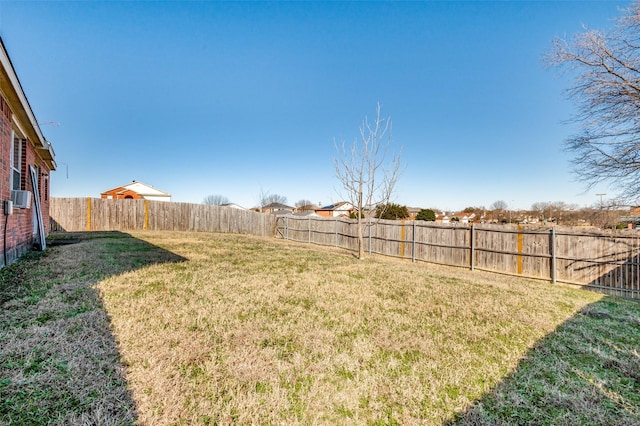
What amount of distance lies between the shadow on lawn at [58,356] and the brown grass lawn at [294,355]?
12 millimetres

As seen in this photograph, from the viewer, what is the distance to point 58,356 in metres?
2.21

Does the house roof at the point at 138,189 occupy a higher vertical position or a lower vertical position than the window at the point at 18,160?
higher

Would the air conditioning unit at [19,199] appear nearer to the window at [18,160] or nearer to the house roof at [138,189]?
the window at [18,160]

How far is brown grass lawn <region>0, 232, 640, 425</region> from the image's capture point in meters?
1.83

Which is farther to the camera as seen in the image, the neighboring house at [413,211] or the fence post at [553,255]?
the neighboring house at [413,211]

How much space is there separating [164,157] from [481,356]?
86.8 feet

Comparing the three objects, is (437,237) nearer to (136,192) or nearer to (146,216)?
(146,216)

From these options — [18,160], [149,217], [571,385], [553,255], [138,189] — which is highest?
[138,189]

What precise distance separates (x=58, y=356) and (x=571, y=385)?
4121 millimetres

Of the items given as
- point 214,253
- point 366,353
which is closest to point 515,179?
point 214,253

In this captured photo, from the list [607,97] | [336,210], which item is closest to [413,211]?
[336,210]

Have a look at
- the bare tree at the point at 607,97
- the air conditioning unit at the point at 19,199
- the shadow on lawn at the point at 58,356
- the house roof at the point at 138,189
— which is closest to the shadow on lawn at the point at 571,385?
the shadow on lawn at the point at 58,356

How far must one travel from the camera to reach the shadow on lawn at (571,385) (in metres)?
1.89

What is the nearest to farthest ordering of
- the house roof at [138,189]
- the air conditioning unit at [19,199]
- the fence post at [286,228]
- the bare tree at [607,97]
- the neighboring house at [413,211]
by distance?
the air conditioning unit at [19,199] → the bare tree at [607,97] → the fence post at [286,228] → the house roof at [138,189] → the neighboring house at [413,211]
